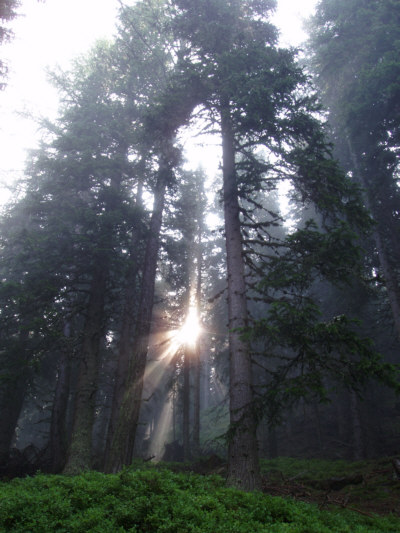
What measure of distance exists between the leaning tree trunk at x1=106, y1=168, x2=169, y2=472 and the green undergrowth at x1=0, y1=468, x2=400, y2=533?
10.7 feet

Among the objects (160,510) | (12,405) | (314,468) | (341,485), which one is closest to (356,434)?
(314,468)

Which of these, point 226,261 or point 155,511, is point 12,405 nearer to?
point 226,261

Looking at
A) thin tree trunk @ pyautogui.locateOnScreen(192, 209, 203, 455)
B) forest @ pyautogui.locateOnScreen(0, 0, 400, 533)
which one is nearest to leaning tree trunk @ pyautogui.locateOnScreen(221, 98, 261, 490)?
forest @ pyautogui.locateOnScreen(0, 0, 400, 533)

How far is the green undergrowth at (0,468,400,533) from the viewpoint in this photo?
463 centimetres

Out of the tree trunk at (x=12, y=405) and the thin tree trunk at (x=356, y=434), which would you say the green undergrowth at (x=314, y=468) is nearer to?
the thin tree trunk at (x=356, y=434)

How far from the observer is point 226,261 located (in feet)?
39.9

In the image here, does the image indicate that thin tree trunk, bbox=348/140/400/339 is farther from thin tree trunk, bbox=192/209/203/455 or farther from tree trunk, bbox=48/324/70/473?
tree trunk, bbox=48/324/70/473

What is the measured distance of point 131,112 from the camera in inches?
677

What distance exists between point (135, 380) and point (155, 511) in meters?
5.76

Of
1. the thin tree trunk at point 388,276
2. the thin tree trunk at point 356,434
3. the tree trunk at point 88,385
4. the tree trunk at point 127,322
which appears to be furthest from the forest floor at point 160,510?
the thin tree trunk at point 356,434

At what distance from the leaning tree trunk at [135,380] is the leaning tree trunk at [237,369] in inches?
129

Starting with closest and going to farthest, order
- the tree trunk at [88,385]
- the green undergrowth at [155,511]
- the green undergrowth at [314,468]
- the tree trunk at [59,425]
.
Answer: the green undergrowth at [155,511] → the green undergrowth at [314,468] → the tree trunk at [88,385] → the tree trunk at [59,425]

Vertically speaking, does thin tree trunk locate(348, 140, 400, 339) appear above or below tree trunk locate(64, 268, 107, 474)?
above

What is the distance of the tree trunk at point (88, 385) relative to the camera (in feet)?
37.3
